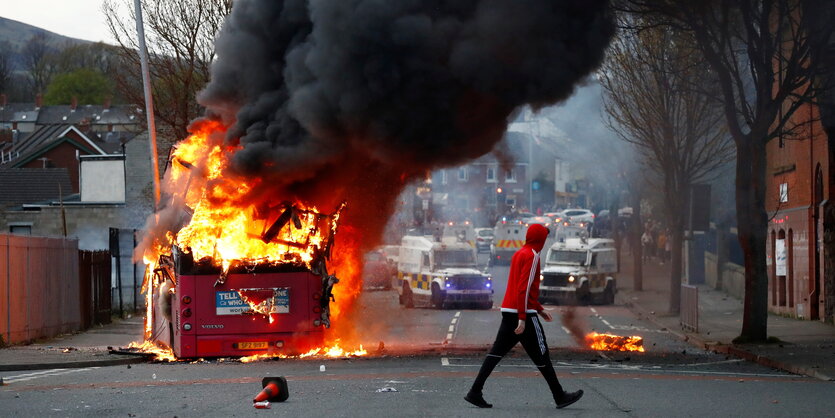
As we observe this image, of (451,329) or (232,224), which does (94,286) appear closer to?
(451,329)

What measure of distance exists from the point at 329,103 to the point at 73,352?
618cm

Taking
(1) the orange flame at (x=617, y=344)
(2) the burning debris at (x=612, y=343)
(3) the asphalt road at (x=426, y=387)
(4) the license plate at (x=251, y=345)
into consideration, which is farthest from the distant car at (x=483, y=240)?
(4) the license plate at (x=251, y=345)

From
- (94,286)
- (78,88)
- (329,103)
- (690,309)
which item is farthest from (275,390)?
(78,88)

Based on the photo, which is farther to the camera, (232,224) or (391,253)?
(391,253)

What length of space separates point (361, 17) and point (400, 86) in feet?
3.63

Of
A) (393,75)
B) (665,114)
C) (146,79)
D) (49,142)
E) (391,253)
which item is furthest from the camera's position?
(49,142)

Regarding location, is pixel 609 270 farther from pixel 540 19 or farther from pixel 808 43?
pixel 540 19

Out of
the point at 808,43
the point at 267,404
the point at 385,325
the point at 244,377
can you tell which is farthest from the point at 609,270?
the point at 267,404

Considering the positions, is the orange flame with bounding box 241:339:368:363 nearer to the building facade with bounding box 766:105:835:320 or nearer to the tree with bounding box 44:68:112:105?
the building facade with bounding box 766:105:835:320

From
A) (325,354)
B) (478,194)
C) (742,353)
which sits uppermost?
(478,194)

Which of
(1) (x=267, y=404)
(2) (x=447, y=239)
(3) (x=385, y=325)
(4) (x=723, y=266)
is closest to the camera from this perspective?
(1) (x=267, y=404)

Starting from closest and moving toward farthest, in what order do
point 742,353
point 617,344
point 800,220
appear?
point 742,353
point 617,344
point 800,220

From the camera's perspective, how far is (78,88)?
125 meters

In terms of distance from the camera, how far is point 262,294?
1582cm
